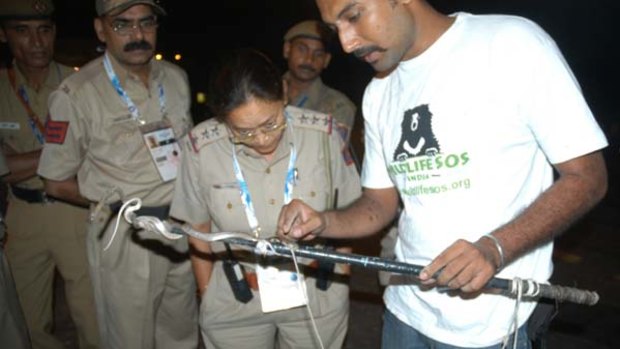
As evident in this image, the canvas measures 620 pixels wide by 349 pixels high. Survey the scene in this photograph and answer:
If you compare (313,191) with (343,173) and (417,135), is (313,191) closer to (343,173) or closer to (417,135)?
(343,173)

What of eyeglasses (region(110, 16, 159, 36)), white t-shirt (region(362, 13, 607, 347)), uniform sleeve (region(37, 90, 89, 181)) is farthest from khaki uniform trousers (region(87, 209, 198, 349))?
white t-shirt (region(362, 13, 607, 347))

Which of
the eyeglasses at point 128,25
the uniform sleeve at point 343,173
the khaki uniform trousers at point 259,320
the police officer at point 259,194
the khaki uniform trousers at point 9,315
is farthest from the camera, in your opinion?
the eyeglasses at point 128,25

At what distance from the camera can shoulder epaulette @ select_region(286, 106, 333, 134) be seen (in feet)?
9.21

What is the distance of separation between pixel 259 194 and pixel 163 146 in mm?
1321

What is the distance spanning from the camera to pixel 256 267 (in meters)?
2.74

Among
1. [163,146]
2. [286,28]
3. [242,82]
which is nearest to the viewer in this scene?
[242,82]

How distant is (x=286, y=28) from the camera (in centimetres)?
1698

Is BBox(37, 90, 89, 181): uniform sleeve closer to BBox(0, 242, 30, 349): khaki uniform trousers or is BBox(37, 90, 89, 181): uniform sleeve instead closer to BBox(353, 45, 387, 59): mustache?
BBox(0, 242, 30, 349): khaki uniform trousers

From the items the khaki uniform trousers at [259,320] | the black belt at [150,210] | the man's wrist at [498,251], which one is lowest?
the khaki uniform trousers at [259,320]

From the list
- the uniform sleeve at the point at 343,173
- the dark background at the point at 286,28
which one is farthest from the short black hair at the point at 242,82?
the dark background at the point at 286,28

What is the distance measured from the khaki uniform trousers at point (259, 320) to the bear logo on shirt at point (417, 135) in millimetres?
1036

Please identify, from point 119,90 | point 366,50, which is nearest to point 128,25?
point 119,90

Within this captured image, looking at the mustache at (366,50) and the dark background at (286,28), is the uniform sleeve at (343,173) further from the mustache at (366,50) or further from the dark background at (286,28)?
the dark background at (286,28)

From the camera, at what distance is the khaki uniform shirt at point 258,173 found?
274 cm
